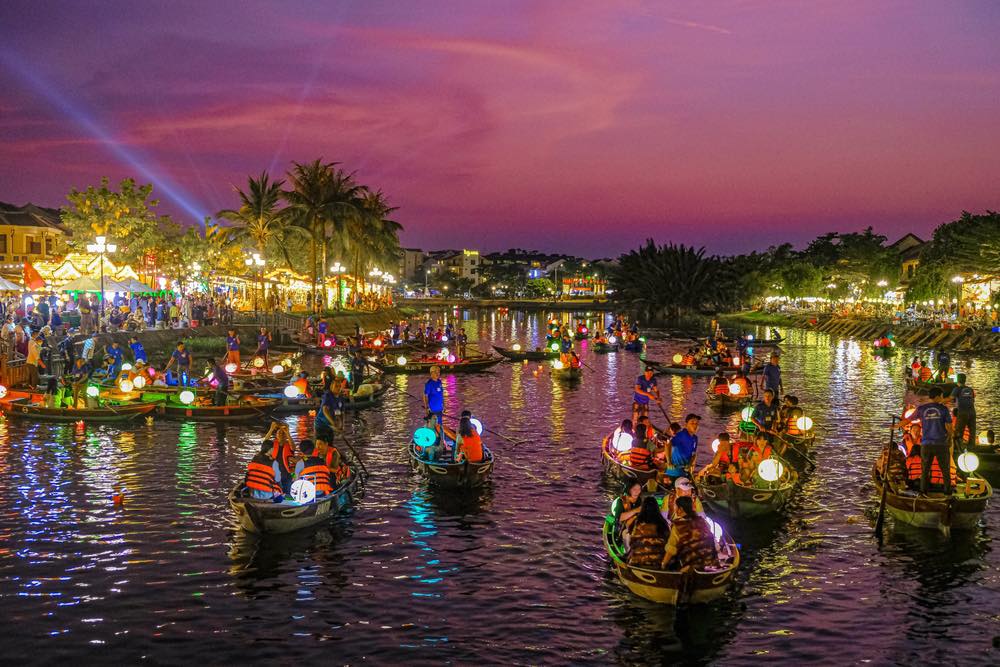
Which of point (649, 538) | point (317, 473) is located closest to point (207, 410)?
point (317, 473)

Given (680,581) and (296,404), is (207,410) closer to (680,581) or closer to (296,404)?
(296,404)

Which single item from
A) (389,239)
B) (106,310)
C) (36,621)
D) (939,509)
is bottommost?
(36,621)

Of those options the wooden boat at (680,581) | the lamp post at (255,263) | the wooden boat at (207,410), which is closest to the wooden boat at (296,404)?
the wooden boat at (207,410)

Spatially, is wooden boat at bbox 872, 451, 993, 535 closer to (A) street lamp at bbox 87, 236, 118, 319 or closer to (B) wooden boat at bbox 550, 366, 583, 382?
(B) wooden boat at bbox 550, 366, 583, 382

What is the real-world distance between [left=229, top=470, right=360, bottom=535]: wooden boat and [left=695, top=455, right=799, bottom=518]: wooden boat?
846 cm

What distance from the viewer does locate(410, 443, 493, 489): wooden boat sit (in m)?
20.2

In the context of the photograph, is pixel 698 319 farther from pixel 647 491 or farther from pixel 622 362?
pixel 647 491

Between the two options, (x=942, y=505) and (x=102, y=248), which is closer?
(x=942, y=505)

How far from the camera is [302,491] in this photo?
55.3ft

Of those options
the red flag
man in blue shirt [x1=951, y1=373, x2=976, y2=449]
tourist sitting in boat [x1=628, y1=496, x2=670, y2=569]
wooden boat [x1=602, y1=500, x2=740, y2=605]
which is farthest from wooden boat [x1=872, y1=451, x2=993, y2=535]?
the red flag

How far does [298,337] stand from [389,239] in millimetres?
44953

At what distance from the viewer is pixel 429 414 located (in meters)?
23.2

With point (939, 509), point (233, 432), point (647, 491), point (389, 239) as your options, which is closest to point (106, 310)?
point (233, 432)

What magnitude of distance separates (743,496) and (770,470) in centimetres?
82
